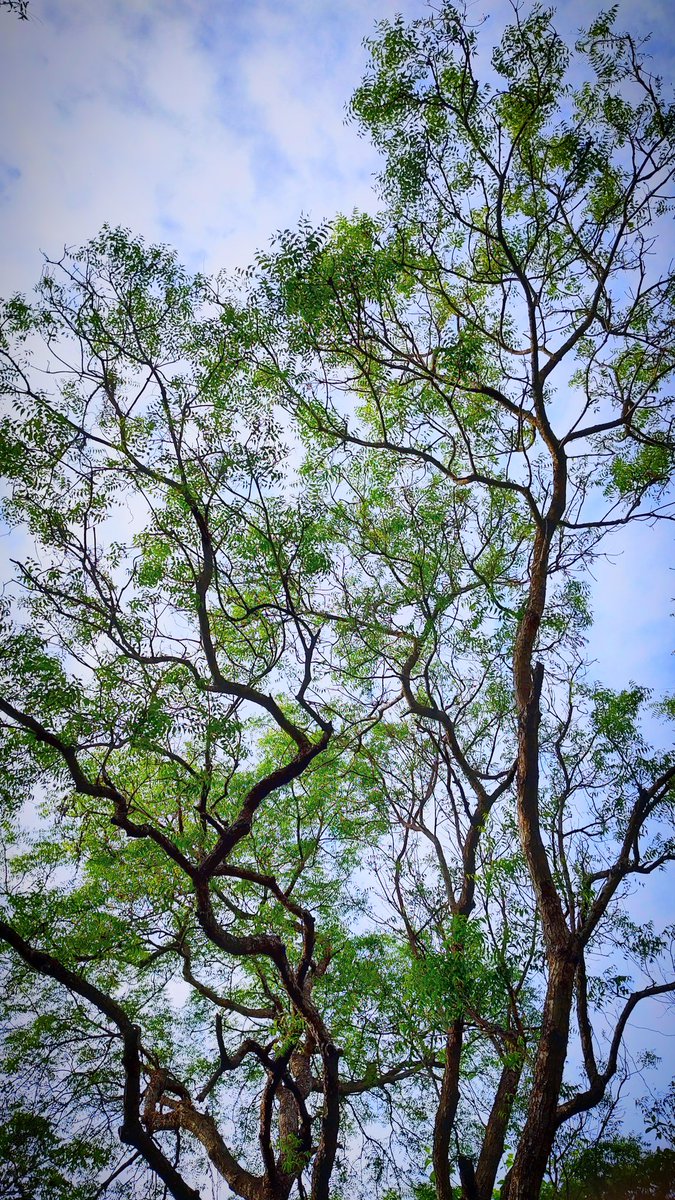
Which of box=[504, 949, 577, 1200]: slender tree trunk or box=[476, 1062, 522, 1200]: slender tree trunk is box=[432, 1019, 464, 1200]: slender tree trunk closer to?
box=[476, 1062, 522, 1200]: slender tree trunk

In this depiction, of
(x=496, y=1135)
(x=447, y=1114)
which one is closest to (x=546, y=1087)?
(x=496, y=1135)

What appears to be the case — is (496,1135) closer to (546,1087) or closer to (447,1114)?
(447,1114)

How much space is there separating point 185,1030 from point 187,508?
610 centimetres

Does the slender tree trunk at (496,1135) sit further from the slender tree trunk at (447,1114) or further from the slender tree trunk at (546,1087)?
the slender tree trunk at (546,1087)

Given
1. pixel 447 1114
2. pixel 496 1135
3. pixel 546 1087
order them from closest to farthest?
pixel 546 1087 → pixel 496 1135 → pixel 447 1114

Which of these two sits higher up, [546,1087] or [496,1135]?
[546,1087]

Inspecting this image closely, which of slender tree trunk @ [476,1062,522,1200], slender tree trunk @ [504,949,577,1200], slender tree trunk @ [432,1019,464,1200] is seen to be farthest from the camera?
slender tree trunk @ [432,1019,464,1200]

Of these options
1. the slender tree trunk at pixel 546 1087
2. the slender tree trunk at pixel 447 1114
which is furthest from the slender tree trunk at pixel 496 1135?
the slender tree trunk at pixel 546 1087

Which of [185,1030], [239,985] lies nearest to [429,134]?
[239,985]

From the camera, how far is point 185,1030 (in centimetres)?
775

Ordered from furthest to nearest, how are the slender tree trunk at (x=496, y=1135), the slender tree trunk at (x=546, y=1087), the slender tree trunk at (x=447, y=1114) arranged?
the slender tree trunk at (x=447, y=1114) → the slender tree trunk at (x=496, y=1135) → the slender tree trunk at (x=546, y=1087)

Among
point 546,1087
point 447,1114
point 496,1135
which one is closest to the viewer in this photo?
point 546,1087

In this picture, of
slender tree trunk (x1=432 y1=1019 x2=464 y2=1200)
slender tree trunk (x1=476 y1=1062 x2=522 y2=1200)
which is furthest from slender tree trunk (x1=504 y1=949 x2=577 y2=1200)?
slender tree trunk (x1=432 y1=1019 x2=464 y2=1200)

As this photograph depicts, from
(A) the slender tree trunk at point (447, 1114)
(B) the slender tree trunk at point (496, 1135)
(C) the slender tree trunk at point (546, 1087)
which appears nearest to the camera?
(C) the slender tree trunk at point (546, 1087)
